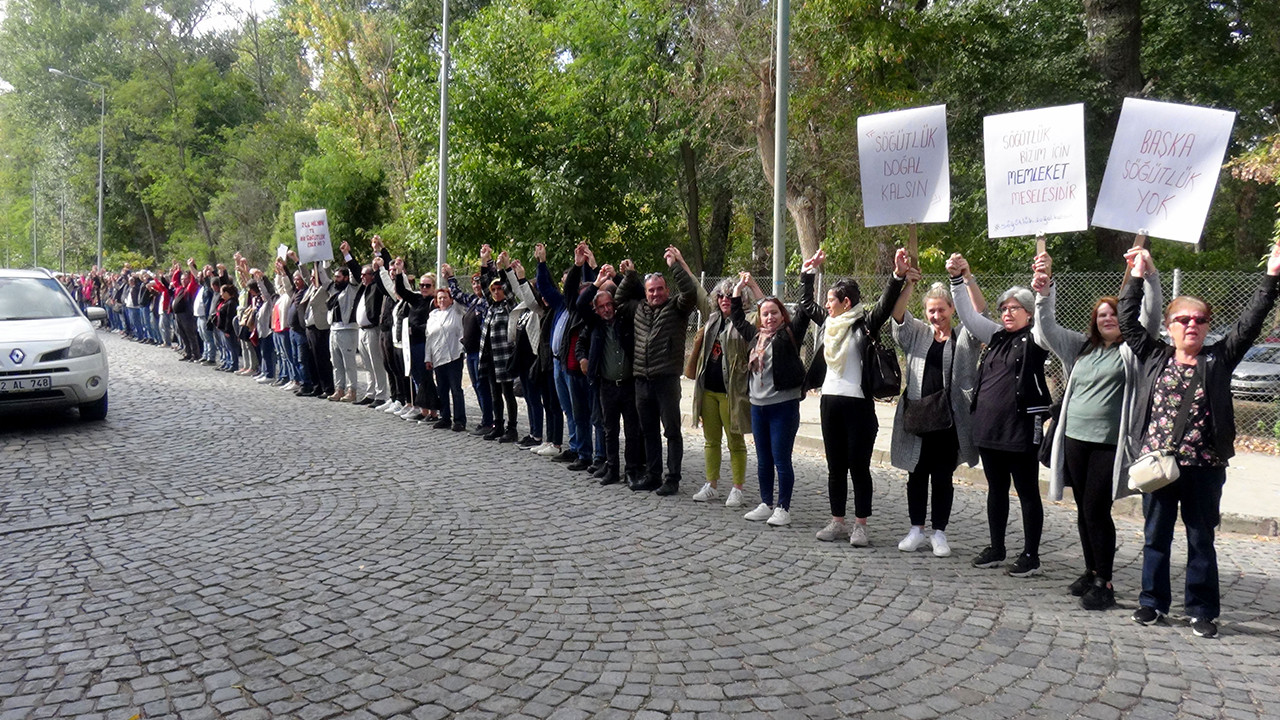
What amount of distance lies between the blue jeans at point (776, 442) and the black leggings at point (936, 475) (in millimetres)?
944

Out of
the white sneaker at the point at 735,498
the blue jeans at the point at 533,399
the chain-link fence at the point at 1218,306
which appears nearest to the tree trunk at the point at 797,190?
the chain-link fence at the point at 1218,306

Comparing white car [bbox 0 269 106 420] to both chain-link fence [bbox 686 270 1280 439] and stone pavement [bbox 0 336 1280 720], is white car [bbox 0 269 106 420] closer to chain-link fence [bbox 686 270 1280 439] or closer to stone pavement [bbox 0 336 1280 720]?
stone pavement [bbox 0 336 1280 720]

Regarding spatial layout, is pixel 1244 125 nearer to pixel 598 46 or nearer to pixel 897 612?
pixel 598 46

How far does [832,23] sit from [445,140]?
25.2ft

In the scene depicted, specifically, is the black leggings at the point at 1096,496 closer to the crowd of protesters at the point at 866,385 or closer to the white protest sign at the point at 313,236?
the crowd of protesters at the point at 866,385

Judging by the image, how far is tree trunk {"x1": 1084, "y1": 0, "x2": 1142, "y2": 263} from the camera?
16.8m

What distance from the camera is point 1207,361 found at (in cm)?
480

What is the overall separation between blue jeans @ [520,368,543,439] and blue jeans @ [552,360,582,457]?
0.50 meters

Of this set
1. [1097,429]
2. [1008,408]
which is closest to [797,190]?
[1008,408]

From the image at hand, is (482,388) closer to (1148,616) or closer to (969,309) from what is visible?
(969,309)

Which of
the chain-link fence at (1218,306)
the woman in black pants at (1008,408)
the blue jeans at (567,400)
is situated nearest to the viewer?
the woman in black pants at (1008,408)

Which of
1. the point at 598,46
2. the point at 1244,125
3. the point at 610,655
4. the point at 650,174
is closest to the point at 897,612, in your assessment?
the point at 610,655

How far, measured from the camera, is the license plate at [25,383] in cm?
964

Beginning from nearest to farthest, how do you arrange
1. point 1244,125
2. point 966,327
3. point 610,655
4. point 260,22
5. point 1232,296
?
1. point 610,655
2. point 966,327
3. point 1232,296
4. point 1244,125
5. point 260,22
